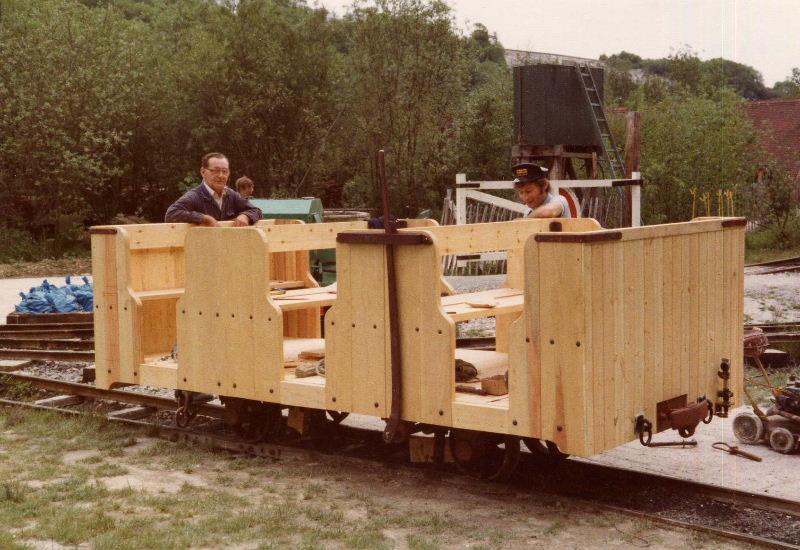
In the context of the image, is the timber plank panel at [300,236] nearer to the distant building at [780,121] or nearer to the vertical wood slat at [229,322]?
the vertical wood slat at [229,322]

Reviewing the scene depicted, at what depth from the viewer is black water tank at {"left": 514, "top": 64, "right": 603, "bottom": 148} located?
66.2ft

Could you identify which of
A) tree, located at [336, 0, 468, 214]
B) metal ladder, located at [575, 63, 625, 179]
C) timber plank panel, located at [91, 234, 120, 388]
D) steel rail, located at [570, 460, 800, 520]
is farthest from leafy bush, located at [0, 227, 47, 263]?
steel rail, located at [570, 460, 800, 520]

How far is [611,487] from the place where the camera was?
20.8ft

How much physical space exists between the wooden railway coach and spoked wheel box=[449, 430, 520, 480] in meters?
0.04

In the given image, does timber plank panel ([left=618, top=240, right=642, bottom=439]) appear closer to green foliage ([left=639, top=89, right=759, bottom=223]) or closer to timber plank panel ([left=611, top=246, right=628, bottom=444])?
timber plank panel ([left=611, top=246, right=628, bottom=444])

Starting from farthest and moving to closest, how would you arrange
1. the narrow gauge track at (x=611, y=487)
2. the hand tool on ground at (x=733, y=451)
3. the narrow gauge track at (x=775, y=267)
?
the narrow gauge track at (x=775, y=267), the hand tool on ground at (x=733, y=451), the narrow gauge track at (x=611, y=487)

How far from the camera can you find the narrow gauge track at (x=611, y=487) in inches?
218

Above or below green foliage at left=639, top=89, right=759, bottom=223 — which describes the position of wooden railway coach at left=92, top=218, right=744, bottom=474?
below

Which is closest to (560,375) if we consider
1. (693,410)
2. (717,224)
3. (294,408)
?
(693,410)

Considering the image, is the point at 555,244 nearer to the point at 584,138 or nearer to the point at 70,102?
the point at 584,138

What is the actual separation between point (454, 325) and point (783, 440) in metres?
2.87

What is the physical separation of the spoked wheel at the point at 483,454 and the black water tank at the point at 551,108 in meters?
14.3

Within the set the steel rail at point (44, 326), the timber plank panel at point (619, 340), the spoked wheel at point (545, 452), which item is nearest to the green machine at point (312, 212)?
the steel rail at point (44, 326)

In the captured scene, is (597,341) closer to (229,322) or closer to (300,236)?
(229,322)
